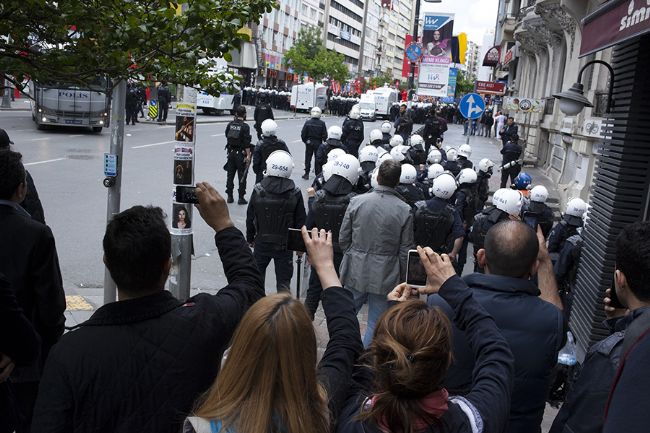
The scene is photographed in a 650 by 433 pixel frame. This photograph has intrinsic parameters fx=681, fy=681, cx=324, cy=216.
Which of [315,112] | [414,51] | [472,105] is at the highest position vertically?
[414,51]

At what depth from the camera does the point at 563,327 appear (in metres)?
2.90

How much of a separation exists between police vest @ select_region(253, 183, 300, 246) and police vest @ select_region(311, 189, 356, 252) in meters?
0.34

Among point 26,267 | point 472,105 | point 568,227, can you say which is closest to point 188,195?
point 26,267

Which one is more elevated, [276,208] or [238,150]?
[238,150]

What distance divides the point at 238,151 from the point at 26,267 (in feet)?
34.5

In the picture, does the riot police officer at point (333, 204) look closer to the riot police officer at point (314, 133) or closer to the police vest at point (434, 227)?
the police vest at point (434, 227)

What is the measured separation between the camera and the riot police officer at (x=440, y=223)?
750cm

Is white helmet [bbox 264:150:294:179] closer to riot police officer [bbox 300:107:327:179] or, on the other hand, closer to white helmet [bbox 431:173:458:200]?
white helmet [bbox 431:173:458:200]

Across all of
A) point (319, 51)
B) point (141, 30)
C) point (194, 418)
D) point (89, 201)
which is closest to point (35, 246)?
point (141, 30)

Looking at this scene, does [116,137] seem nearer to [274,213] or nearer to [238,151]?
[274,213]

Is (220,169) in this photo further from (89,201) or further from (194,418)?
(194,418)

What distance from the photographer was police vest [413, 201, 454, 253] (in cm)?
750

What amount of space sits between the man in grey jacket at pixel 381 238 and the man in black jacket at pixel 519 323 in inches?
107

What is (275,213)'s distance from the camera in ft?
23.2
